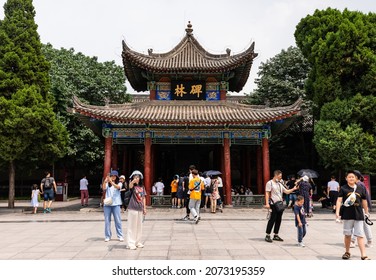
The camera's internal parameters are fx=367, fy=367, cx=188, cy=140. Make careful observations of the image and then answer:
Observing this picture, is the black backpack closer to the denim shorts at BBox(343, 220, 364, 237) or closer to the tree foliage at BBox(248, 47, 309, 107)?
the denim shorts at BBox(343, 220, 364, 237)

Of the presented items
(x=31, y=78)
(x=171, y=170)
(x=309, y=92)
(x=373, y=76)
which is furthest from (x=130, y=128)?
(x=373, y=76)

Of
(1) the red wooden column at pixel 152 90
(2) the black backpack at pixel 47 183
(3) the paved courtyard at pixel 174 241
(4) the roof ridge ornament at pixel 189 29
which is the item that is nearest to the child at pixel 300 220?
(3) the paved courtyard at pixel 174 241

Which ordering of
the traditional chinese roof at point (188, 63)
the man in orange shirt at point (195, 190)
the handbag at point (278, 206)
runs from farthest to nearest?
the traditional chinese roof at point (188, 63)
the man in orange shirt at point (195, 190)
the handbag at point (278, 206)

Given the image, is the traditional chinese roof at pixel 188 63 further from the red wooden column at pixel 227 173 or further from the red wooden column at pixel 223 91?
the red wooden column at pixel 227 173

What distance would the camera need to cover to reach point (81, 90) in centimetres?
3056

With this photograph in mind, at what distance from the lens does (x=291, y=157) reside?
28.7 metres

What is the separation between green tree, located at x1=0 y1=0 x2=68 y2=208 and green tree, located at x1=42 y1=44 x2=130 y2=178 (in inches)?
286

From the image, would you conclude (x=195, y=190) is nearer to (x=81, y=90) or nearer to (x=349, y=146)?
(x=349, y=146)

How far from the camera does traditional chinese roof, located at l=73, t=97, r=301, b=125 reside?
18688mm

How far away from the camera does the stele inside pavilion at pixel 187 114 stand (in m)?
19.1

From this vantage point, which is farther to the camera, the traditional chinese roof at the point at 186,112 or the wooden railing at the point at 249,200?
the wooden railing at the point at 249,200

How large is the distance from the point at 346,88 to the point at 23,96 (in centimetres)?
1664

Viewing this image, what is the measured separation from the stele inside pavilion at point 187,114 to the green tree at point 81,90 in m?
4.85

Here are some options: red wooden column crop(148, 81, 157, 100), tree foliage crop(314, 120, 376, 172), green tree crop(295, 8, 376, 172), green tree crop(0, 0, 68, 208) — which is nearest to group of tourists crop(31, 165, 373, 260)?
tree foliage crop(314, 120, 376, 172)
